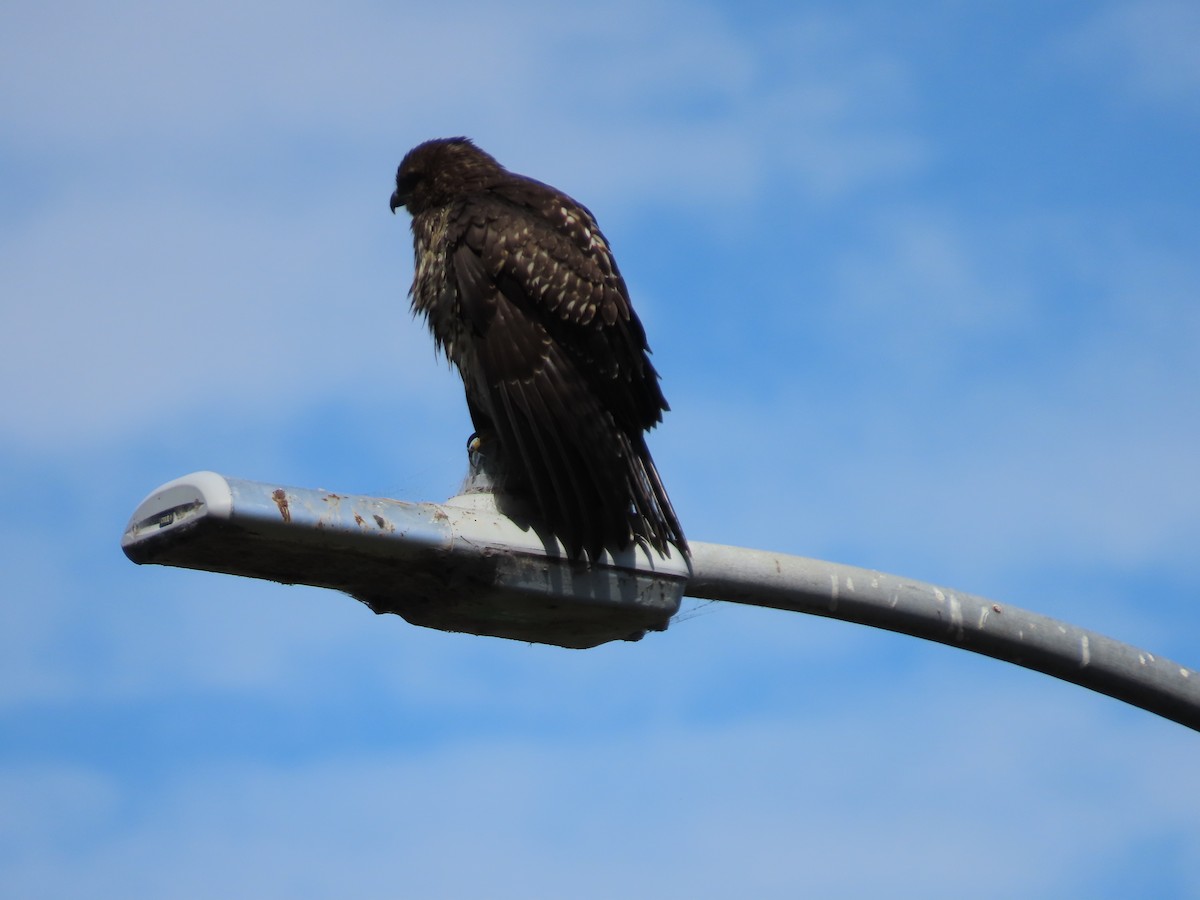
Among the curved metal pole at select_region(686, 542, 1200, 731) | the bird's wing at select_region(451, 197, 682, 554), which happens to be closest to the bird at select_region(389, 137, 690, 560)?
the bird's wing at select_region(451, 197, 682, 554)

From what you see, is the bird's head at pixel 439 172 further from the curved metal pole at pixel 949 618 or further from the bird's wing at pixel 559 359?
the curved metal pole at pixel 949 618

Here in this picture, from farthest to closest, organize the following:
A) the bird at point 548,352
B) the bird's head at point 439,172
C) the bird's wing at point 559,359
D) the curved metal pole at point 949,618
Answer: the bird's head at point 439,172, the bird's wing at point 559,359, the bird at point 548,352, the curved metal pole at point 949,618

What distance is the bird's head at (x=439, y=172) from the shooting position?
7543 millimetres

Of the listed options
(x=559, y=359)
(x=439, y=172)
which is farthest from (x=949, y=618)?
(x=439, y=172)

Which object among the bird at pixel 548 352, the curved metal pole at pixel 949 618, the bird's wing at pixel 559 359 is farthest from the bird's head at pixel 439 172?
the curved metal pole at pixel 949 618

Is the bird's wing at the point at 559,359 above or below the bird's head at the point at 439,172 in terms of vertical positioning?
below

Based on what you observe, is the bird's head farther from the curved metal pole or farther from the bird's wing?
the curved metal pole

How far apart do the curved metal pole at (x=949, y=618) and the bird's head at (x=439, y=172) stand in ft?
9.88

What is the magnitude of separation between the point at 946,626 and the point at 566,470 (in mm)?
1391

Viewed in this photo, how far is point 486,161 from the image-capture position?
7879mm

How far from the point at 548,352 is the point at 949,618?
1906mm

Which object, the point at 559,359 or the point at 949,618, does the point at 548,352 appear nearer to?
the point at 559,359

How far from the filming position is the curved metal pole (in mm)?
4953

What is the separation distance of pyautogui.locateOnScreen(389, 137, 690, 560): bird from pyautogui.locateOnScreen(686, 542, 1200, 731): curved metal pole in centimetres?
21
